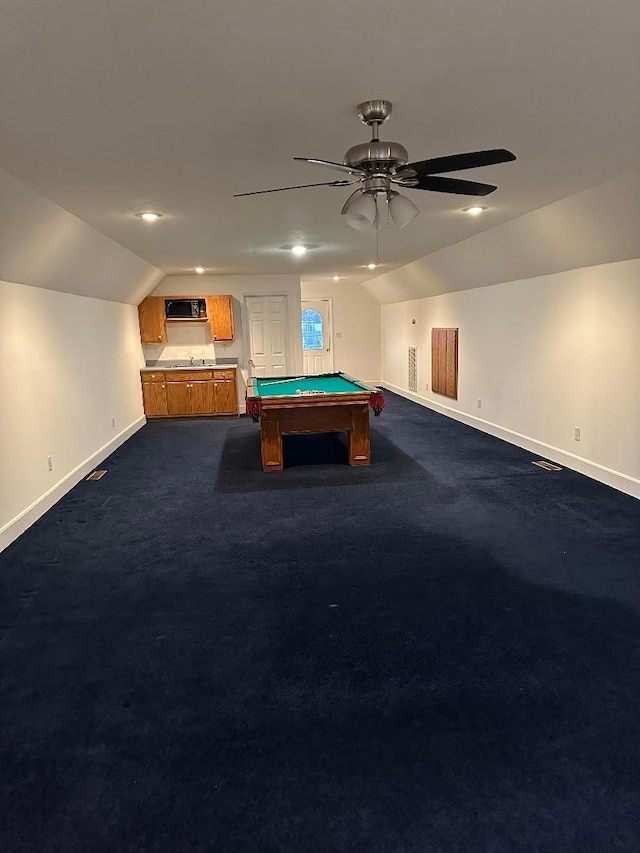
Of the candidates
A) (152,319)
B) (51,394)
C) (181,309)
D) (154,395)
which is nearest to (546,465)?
(51,394)

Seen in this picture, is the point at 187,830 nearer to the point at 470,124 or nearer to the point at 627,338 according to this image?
the point at 470,124

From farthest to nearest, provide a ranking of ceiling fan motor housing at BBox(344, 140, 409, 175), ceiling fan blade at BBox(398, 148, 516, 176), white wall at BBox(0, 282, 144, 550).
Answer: white wall at BBox(0, 282, 144, 550), ceiling fan motor housing at BBox(344, 140, 409, 175), ceiling fan blade at BBox(398, 148, 516, 176)

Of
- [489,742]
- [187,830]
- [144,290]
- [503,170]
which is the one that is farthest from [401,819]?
[144,290]

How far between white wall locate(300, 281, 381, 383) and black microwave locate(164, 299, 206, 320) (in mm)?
3091

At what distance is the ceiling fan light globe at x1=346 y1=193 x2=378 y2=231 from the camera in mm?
2422

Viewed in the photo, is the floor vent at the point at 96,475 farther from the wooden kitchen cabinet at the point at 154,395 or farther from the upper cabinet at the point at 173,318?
the upper cabinet at the point at 173,318

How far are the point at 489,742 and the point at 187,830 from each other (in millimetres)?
1083

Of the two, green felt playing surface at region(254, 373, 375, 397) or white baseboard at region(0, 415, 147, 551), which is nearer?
white baseboard at region(0, 415, 147, 551)

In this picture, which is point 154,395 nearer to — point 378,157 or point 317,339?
point 317,339

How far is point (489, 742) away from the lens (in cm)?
196

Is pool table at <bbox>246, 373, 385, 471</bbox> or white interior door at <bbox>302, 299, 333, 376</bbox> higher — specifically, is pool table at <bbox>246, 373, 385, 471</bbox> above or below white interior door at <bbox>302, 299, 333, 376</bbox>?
below

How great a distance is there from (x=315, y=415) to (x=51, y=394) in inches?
98.5

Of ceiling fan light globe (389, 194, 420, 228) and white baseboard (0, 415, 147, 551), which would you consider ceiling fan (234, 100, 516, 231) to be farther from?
white baseboard (0, 415, 147, 551)

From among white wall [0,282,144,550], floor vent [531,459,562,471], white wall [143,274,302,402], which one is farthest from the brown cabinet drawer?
floor vent [531,459,562,471]
